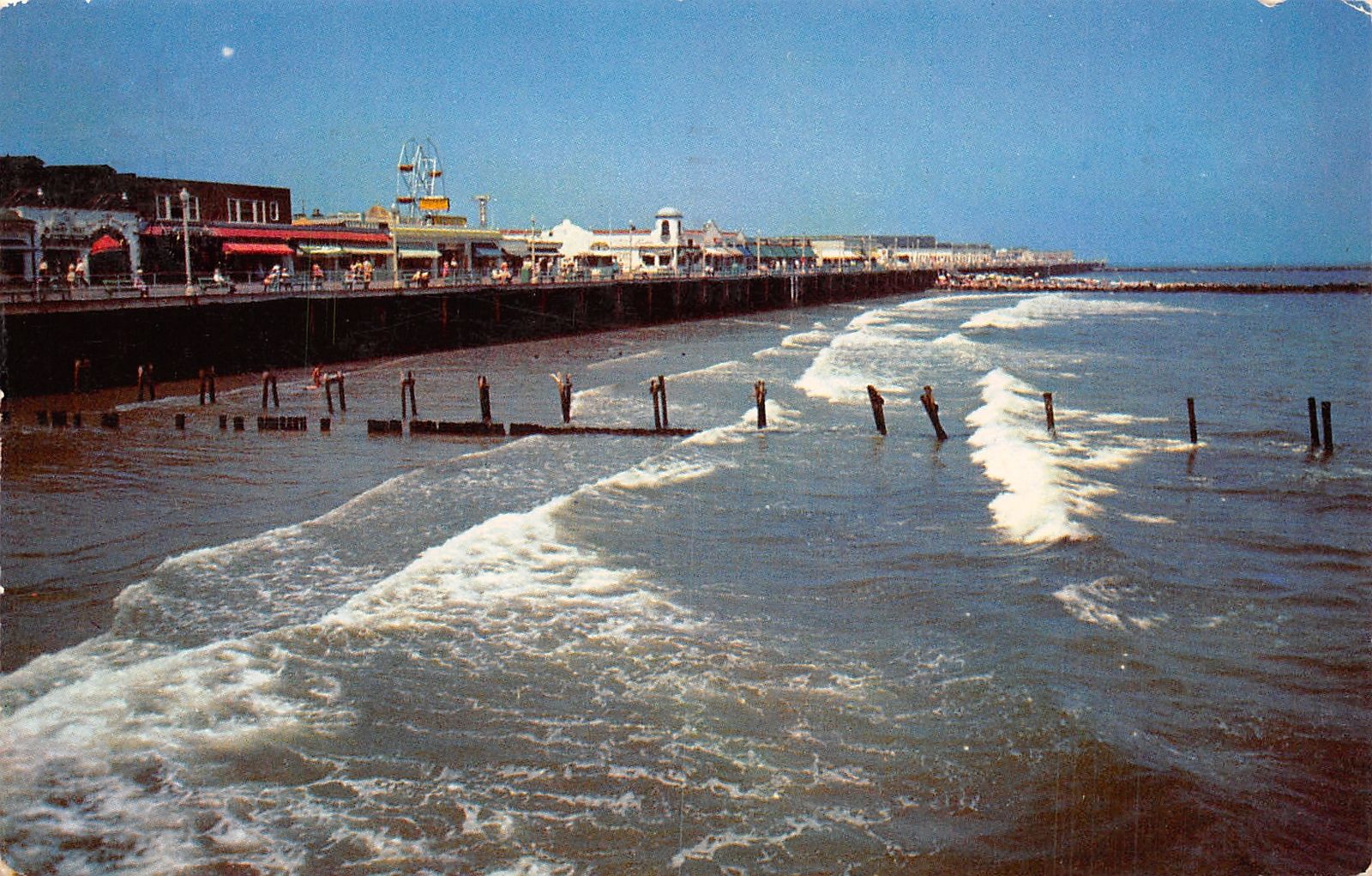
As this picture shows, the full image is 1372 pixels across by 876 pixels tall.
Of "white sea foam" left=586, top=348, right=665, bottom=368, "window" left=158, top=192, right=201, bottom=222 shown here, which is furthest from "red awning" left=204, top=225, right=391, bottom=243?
"white sea foam" left=586, top=348, right=665, bottom=368

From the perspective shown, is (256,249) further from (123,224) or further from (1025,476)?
(1025,476)

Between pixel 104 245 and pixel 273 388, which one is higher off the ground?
pixel 104 245

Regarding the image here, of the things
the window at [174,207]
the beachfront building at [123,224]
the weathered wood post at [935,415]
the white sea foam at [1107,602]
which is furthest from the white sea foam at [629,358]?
the white sea foam at [1107,602]

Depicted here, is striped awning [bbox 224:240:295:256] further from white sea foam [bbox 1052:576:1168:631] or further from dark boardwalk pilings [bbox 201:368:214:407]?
white sea foam [bbox 1052:576:1168:631]

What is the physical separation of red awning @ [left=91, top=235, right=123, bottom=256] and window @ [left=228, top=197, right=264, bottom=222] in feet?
69.4

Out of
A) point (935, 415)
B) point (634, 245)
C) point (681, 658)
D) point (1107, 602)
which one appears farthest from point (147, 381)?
point (634, 245)

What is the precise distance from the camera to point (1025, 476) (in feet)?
56.9

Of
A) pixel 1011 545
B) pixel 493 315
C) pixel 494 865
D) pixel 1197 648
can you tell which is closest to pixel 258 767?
pixel 494 865

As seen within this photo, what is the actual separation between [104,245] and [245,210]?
2500cm

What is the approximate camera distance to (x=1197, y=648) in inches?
401

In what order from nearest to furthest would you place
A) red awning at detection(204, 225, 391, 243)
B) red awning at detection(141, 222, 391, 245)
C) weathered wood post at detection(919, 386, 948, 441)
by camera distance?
weathered wood post at detection(919, 386, 948, 441) < red awning at detection(141, 222, 391, 245) < red awning at detection(204, 225, 391, 243)

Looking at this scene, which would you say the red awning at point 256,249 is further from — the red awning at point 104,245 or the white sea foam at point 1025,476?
the white sea foam at point 1025,476

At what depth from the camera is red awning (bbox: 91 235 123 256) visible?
38656 mm

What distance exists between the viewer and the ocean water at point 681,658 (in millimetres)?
7020
